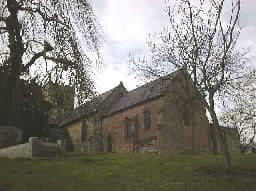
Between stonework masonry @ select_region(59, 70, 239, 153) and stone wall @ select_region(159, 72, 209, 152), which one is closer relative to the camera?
stone wall @ select_region(159, 72, 209, 152)

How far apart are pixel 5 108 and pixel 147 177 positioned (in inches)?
291

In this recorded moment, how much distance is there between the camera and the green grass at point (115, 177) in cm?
991

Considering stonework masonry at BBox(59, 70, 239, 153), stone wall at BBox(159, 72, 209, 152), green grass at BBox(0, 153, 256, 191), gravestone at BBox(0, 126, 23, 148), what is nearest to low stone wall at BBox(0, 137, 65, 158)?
green grass at BBox(0, 153, 256, 191)

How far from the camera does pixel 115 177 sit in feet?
37.8

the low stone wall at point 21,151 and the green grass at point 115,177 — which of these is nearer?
the green grass at point 115,177

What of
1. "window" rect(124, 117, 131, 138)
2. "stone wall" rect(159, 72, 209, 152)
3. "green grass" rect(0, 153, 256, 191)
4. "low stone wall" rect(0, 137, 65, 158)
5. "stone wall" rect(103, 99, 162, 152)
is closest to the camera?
"green grass" rect(0, 153, 256, 191)

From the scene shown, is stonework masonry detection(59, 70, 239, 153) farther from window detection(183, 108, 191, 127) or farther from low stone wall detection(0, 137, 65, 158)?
low stone wall detection(0, 137, 65, 158)

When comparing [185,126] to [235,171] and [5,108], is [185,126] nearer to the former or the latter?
[235,171]

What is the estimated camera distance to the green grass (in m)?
9.91

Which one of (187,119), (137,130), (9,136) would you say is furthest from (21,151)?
(187,119)

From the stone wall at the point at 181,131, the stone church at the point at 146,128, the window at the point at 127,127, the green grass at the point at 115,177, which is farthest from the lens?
the window at the point at 127,127

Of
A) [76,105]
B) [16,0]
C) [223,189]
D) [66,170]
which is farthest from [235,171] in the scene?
[16,0]

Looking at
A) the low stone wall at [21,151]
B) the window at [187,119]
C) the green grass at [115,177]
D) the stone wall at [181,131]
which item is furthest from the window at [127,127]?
the green grass at [115,177]

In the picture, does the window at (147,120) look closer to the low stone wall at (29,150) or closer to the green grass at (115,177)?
the low stone wall at (29,150)
